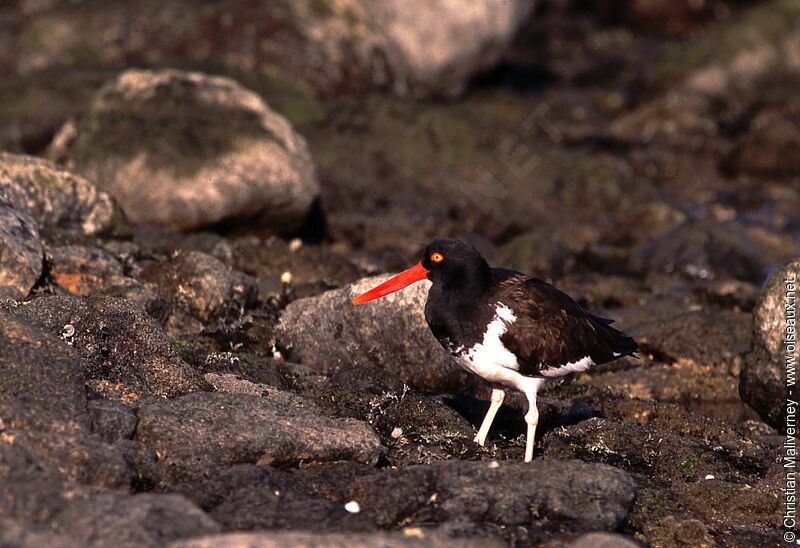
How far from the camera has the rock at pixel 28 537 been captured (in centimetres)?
612

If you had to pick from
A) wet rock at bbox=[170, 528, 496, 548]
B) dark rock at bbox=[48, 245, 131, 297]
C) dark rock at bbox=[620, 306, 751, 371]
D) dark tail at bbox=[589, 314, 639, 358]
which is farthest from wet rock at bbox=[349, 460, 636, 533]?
dark rock at bbox=[620, 306, 751, 371]

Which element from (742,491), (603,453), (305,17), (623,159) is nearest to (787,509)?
(742,491)

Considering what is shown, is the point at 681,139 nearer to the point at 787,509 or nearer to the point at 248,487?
the point at 787,509

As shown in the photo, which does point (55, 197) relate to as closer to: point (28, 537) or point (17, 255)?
point (17, 255)

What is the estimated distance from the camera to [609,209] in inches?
792

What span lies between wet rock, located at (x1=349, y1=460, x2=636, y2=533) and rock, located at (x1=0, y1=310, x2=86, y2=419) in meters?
2.13

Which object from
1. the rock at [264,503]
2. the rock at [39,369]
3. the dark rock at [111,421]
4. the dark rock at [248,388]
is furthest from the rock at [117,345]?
the rock at [264,503]

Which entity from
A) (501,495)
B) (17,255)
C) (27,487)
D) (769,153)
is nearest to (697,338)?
(501,495)

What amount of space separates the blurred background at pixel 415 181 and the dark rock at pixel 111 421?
1.71 ft

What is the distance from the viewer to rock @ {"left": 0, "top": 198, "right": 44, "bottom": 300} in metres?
10.6

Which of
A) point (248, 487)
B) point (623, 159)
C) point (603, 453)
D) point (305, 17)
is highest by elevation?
point (248, 487)

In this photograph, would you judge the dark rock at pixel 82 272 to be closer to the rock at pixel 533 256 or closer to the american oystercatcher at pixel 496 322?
the american oystercatcher at pixel 496 322

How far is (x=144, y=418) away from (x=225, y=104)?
30.1 feet

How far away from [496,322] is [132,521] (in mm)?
3444
